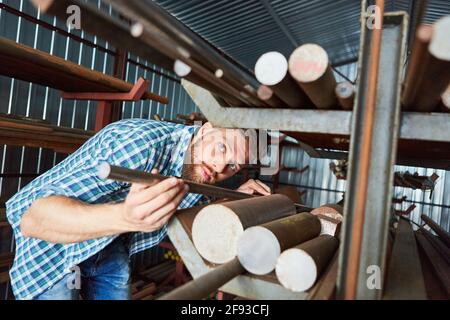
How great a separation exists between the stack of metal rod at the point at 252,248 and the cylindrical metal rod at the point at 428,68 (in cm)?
49

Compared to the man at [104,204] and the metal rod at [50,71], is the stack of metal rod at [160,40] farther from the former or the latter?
the metal rod at [50,71]

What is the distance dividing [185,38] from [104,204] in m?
0.70

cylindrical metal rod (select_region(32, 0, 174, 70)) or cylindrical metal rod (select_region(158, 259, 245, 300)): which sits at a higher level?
cylindrical metal rod (select_region(32, 0, 174, 70))

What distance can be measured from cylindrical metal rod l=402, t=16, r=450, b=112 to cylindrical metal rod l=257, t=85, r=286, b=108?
1.04 ft

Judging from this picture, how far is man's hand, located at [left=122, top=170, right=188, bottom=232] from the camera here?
40.7 inches

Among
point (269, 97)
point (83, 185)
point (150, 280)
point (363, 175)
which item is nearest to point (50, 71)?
point (83, 185)

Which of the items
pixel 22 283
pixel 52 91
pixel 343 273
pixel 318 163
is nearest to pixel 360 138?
pixel 343 273

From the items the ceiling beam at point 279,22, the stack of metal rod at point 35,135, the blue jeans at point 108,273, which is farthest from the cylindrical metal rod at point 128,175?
the ceiling beam at point 279,22

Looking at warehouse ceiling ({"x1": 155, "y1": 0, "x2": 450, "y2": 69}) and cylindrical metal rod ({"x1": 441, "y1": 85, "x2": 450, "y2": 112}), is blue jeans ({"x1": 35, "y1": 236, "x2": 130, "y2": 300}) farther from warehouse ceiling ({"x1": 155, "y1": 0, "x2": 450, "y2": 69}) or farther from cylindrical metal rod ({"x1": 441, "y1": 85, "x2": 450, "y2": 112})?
warehouse ceiling ({"x1": 155, "y1": 0, "x2": 450, "y2": 69})

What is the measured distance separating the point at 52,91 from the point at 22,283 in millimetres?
2977

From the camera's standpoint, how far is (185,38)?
0.77m

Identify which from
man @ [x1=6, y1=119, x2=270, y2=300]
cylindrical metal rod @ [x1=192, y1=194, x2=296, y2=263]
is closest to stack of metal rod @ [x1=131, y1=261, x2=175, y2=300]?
man @ [x1=6, y1=119, x2=270, y2=300]

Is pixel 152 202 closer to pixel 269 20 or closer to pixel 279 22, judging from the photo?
pixel 269 20
